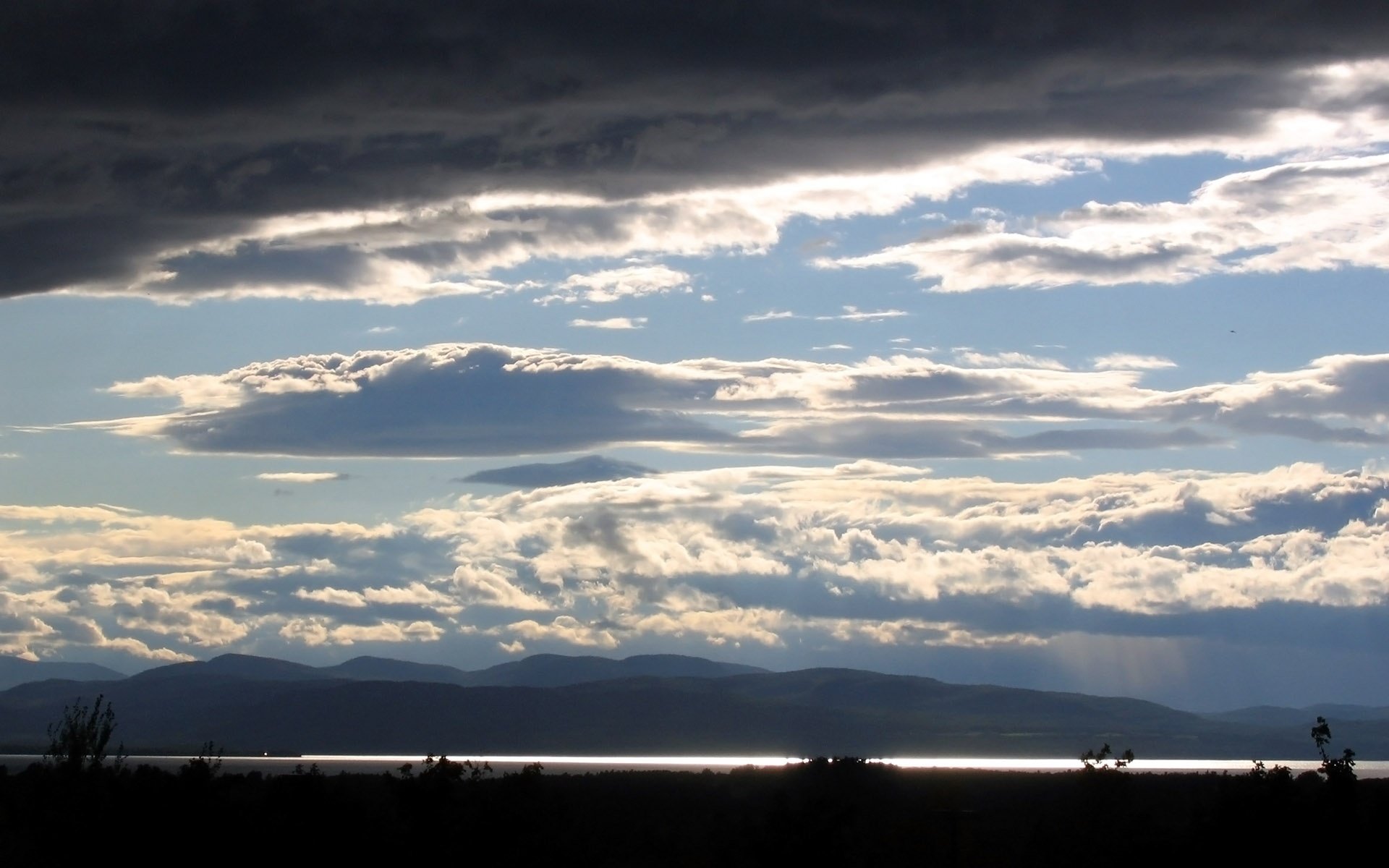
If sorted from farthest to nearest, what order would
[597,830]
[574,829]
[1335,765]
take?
[597,830], [574,829], [1335,765]

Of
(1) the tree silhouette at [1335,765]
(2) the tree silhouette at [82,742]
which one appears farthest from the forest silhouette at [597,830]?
(2) the tree silhouette at [82,742]

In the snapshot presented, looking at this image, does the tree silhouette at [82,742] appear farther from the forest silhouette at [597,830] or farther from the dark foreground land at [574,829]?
the dark foreground land at [574,829]

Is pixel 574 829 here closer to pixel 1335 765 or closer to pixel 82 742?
pixel 1335 765

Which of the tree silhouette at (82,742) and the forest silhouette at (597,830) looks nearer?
the forest silhouette at (597,830)

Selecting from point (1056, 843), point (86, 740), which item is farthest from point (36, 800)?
point (1056, 843)

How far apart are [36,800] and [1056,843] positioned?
177 ft

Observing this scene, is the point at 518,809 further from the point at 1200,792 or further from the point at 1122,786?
the point at 1200,792

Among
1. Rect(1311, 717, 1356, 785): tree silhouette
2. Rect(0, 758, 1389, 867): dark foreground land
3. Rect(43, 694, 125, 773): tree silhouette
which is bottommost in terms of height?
Rect(0, 758, 1389, 867): dark foreground land

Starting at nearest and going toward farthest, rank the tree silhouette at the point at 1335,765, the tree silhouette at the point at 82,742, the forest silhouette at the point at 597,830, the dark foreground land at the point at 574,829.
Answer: the dark foreground land at the point at 574,829 < the forest silhouette at the point at 597,830 < the tree silhouette at the point at 1335,765 < the tree silhouette at the point at 82,742

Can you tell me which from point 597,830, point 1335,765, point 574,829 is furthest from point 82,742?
point 1335,765

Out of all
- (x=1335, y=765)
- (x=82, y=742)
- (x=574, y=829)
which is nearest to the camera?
(x=1335, y=765)

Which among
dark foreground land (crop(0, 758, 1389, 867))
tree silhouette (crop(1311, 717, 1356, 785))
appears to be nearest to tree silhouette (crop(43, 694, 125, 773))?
dark foreground land (crop(0, 758, 1389, 867))

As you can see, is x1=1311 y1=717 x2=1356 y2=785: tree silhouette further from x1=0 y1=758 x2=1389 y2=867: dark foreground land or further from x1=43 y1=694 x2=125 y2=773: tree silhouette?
x1=43 y1=694 x2=125 y2=773: tree silhouette

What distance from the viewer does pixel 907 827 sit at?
278 feet
